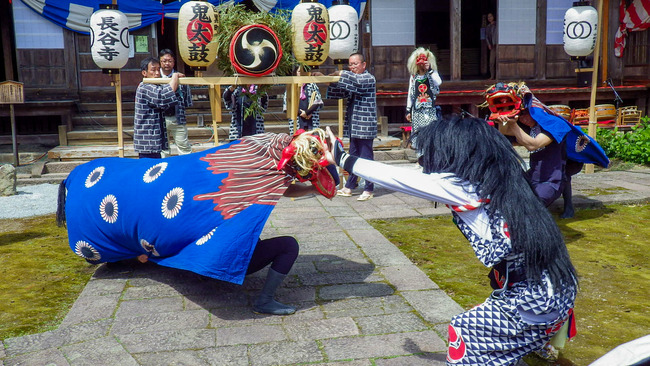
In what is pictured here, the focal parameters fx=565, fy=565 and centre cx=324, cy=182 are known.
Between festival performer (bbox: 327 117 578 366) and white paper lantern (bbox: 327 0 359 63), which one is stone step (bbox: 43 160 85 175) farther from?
festival performer (bbox: 327 117 578 366)

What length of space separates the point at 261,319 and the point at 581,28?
7.39m

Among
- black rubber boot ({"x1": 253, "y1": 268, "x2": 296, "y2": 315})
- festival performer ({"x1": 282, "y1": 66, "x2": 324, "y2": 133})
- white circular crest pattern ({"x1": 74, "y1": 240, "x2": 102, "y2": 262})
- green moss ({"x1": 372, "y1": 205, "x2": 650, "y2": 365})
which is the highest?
festival performer ({"x1": 282, "y1": 66, "x2": 324, "y2": 133})

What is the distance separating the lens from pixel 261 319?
379cm

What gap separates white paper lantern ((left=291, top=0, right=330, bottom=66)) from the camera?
6.79 metres

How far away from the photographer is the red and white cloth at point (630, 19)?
13.1 meters

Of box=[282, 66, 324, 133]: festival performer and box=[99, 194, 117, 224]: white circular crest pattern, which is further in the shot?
box=[282, 66, 324, 133]: festival performer

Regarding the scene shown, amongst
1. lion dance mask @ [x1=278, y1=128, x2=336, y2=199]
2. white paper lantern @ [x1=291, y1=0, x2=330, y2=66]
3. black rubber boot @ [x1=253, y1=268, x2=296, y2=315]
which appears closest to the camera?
lion dance mask @ [x1=278, y1=128, x2=336, y2=199]

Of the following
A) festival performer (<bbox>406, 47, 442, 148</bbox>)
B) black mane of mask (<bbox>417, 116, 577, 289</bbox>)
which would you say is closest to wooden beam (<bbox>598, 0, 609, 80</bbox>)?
festival performer (<bbox>406, 47, 442, 148</bbox>)

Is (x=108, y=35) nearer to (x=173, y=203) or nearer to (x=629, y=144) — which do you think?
(x=173, y=203)

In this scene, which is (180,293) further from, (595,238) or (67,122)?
(67,122)

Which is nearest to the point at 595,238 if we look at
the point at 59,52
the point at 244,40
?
the point at 244,40

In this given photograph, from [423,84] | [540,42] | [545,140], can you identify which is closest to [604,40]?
[540,42]

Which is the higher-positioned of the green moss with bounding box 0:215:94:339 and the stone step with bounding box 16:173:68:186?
the stone step with bounding box 16:173:68:186

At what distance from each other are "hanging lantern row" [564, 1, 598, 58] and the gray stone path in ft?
18.0
